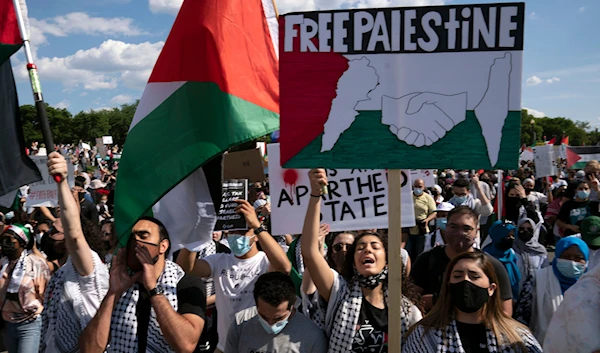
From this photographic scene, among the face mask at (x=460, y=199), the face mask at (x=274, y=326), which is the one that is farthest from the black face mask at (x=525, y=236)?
the face mask at (x=274, y=326)

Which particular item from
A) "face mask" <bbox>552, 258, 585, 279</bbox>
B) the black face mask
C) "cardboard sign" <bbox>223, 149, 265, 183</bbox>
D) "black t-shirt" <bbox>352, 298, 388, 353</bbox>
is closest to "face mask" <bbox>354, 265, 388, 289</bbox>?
"black t-shirt" <bbox>352, 298, 388, 353</bbox>

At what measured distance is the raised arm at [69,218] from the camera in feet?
9.86

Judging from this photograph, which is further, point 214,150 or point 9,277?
point 9,277

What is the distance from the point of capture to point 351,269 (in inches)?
132

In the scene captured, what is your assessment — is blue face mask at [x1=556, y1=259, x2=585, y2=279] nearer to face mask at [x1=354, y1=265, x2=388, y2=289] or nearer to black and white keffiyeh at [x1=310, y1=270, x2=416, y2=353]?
black and white keffiyeh at [x1=310, y1=270, x2=416, y2=353]

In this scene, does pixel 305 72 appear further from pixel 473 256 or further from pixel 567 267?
pixel 567 267

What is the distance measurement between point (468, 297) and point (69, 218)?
216cm

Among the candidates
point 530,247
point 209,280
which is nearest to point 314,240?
point 209,280

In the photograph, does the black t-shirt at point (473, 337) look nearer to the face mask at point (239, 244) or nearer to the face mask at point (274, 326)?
the face mask at point (274, 326)

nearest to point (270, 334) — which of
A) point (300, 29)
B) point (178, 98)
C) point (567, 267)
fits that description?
point (178, 98)

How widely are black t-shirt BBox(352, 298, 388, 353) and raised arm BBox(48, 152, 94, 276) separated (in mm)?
1612

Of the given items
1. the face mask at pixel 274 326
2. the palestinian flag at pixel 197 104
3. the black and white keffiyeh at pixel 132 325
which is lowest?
the face mask at pixel 274 326

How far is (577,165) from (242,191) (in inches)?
525

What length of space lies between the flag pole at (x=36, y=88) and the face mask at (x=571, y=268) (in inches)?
130
